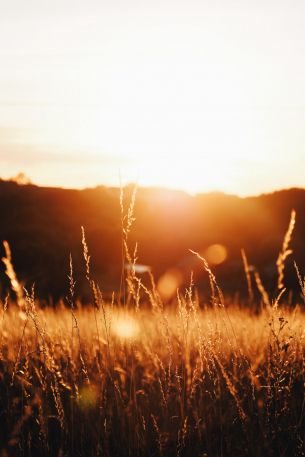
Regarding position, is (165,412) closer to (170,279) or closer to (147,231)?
(170,279)

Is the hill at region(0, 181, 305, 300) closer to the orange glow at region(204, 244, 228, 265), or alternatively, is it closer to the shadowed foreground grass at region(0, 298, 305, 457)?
the orange glow at region(204, 244, 228, 265)

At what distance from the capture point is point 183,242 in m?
31.7

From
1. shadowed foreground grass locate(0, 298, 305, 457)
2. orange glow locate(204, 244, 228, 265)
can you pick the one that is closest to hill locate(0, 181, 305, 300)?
orange glow locate(204, 244, 228, 265)

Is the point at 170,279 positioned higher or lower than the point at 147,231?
lower

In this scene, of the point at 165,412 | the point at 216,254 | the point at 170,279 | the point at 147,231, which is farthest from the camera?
the point at 147,231

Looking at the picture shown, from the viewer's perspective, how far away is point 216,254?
97.3 feet

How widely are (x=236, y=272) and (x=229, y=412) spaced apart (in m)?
22.2

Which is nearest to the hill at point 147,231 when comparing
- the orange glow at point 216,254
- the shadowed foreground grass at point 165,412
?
the orange glow at point 216,254

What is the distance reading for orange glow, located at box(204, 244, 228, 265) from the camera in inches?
1121

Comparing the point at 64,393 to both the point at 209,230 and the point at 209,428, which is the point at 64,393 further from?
the point at 209,230

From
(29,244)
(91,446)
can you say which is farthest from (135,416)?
(29,244)

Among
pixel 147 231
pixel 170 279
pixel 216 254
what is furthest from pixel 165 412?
pixel 147 231

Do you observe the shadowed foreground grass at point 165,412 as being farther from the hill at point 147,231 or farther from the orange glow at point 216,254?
the orange glow at point 216,254

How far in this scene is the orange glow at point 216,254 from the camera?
2848 centimetres
